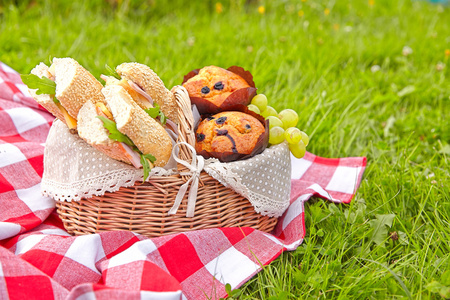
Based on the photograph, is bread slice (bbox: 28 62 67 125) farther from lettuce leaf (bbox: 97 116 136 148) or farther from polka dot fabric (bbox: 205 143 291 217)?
polka dot fabric (bbox: 205 143 291 217)

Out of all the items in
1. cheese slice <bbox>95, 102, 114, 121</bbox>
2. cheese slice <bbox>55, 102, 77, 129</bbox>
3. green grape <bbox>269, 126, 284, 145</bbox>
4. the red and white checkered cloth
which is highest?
cheese slice <bbox>95, 102, 114, 121</bbox>

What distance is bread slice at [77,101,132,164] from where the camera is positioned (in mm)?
1557

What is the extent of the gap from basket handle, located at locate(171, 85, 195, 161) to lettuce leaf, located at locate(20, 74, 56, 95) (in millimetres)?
502

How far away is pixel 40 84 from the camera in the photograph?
167 centimetres

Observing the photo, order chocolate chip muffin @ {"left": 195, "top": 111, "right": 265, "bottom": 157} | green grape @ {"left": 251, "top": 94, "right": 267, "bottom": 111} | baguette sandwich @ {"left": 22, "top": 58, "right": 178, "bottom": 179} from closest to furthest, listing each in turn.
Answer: baguette sandwich @ {"left": 22, "top": 58, "right": 178, "bottom": 179}
chocolate chip muffin @ {"left": 195, "top": 111, "right": 265, "bottom": 157}
green grape @ {"left": 251, "top": 94, "right": 267, "bottom": 111}

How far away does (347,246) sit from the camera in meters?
1.91

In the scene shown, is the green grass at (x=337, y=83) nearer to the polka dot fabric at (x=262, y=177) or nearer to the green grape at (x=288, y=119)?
the polka dot fabric at (x=262, y=177)

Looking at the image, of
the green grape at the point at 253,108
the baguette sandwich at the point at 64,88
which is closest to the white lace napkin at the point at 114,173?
the baguette sandwich at the point at 64,88

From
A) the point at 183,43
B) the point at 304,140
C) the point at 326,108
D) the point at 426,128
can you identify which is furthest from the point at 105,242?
the point at 183,43

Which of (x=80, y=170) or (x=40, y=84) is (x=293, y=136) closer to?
→ (x=80, y=170)

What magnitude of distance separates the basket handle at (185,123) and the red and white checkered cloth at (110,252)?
34cm

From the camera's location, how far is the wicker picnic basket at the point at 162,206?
1.72m

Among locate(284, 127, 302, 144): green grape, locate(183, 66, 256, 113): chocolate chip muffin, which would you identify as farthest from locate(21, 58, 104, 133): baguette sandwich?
locate(284, 127, 302, 144): green grape

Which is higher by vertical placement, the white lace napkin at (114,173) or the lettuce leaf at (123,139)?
the lettuce leaf at (123,139)
